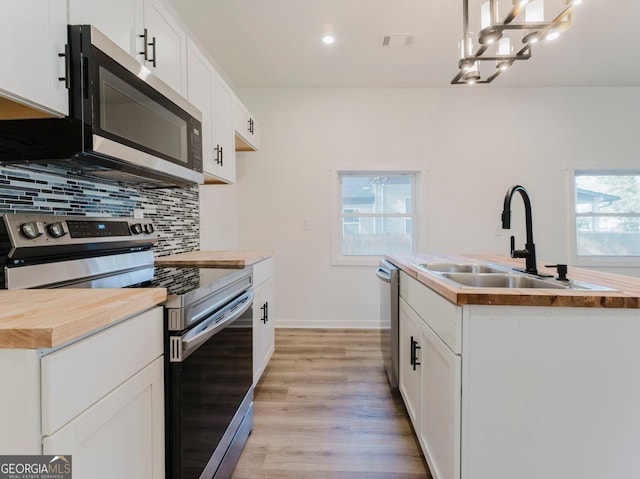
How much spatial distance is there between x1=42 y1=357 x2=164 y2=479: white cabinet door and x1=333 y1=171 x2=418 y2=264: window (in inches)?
114

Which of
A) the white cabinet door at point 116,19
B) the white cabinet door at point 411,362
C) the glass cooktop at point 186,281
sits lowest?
the white cabinet door at point 411,362

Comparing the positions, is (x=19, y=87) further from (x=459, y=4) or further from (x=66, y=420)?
(x=459, y=4)

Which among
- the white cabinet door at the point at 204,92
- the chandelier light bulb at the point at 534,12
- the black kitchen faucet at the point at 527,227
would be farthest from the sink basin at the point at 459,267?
the white cabinet door at the point at 204,92

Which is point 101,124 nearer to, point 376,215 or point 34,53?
point 34,53

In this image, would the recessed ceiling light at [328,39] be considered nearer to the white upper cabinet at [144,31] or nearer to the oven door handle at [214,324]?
the white upper cabinet at [144,31]

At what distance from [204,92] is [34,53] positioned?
1.21 metres

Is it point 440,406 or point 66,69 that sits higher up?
point 66,69

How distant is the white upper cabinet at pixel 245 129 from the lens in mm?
2729

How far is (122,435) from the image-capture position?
0.82m

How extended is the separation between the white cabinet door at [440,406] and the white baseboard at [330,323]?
214 cm

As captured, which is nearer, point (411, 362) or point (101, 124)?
point (101, 124)

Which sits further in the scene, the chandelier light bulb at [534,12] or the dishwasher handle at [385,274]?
the dishwasher handle at [385,274]

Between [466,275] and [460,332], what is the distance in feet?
1.98

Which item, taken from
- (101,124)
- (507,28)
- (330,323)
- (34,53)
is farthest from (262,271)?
(507,28)
